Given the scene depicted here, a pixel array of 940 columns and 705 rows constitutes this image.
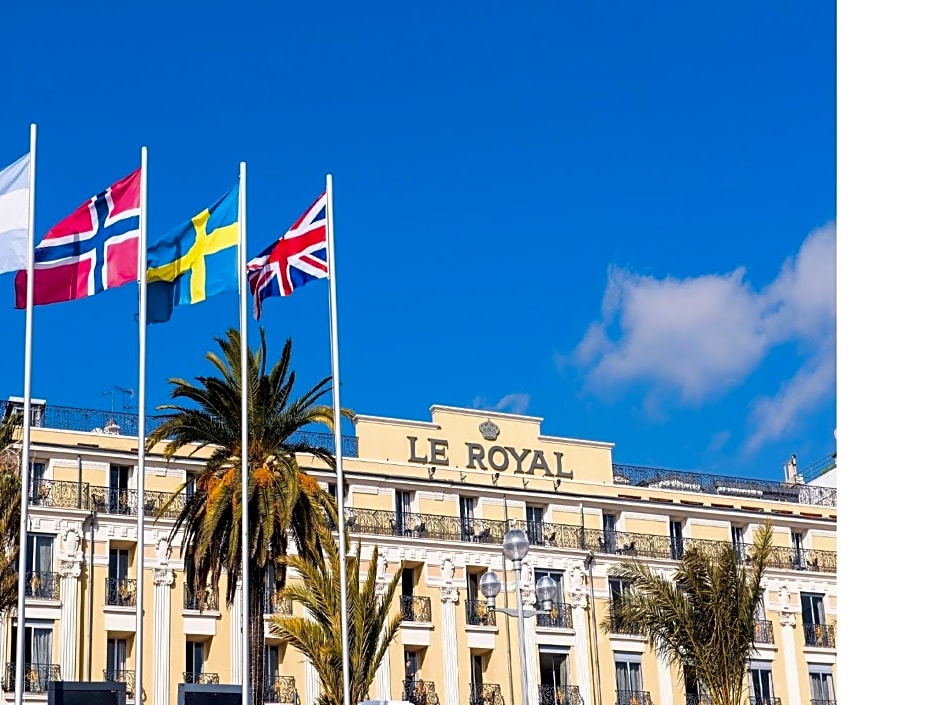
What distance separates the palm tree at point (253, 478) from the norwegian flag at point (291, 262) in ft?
24.0

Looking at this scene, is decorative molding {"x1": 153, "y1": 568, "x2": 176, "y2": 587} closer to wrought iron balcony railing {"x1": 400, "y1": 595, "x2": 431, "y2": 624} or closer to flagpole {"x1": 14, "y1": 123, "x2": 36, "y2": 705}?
wrought iron balcony railing {"x1": 400, "y1": 595, "x2": 431, "y2": 624}

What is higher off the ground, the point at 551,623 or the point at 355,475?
the point at 355,475

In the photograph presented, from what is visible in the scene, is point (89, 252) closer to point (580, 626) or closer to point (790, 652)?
point (580, 626)

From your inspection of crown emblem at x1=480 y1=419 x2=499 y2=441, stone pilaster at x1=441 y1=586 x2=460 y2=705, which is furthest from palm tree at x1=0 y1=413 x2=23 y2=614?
crown emblem at x1=480 y1=419 x2=499 y2=441

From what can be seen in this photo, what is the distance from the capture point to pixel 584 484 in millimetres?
61000

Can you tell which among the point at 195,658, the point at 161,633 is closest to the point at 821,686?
the point at 195,658

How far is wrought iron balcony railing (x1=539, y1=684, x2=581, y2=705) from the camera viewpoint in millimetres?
55188

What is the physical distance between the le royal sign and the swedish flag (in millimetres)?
30471

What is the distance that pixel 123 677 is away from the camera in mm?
48500

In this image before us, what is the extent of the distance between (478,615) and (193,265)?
30.6m

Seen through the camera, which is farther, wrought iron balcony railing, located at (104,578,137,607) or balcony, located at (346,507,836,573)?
balcony, located at (346,507,836,573)
